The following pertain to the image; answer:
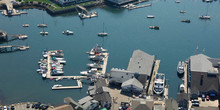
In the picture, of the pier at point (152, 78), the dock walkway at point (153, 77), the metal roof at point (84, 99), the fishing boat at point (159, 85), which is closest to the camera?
the metal roof at point (84, 99)

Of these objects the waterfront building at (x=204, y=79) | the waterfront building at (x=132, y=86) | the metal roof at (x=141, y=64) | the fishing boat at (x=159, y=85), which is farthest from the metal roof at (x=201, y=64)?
the waterfront building at (x=132, y=86)

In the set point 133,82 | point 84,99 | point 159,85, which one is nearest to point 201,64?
point 159,85

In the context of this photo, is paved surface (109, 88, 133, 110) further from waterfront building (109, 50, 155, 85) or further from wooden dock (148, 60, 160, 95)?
wooden dock (148, 60, 160, 95)

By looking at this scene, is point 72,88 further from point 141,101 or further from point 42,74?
point 141,101

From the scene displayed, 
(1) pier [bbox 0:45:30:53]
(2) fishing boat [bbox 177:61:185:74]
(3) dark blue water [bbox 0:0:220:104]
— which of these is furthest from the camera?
(1) pier [bbox 0:45:30:53]

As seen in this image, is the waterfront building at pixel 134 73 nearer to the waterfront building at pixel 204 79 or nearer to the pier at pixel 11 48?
the waterfront building at pixel 204 79

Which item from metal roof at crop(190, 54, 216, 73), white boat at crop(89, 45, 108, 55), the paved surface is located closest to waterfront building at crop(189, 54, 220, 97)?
metal roof at crop(190, 54, 216, 73)
